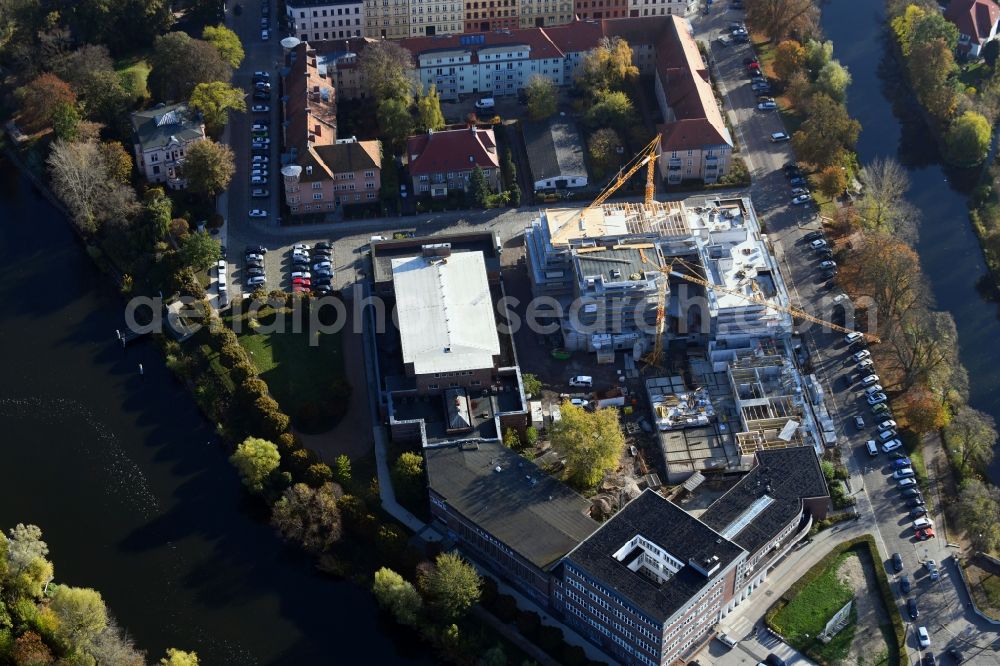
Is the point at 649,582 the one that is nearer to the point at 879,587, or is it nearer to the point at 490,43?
the point at 879,587

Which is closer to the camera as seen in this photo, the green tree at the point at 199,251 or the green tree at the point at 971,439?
the green tree at the point at 971,439

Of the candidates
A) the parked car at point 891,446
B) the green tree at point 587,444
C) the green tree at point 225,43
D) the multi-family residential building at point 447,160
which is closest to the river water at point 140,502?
the green tree at point 587,444

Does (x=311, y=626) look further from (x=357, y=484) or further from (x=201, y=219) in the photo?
(x=201, y=219)

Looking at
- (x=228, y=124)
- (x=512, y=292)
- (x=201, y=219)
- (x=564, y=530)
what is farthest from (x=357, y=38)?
(x=564, y=530)

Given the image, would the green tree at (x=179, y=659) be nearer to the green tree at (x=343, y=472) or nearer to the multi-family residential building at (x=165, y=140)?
the green tree at (x=343, y=472)

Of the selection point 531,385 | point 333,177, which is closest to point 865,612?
point 531,385
